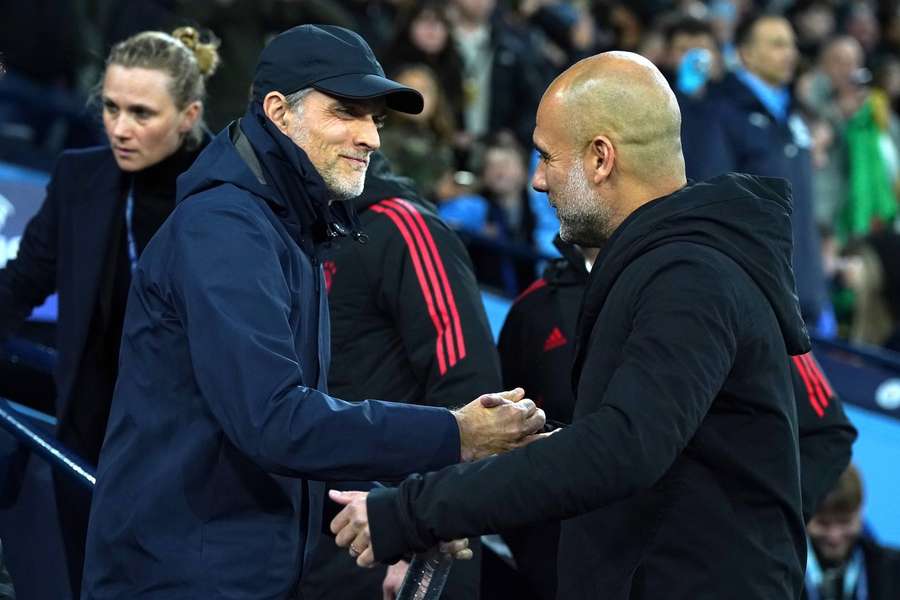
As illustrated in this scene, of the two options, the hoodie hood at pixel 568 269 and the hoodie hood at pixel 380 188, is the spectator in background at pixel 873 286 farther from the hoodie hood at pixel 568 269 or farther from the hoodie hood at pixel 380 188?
the hoodie hood at pixel 380 188

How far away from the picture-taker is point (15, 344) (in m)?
5.05

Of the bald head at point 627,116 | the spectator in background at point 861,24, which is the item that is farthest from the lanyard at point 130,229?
the spectator in background at point 861,24

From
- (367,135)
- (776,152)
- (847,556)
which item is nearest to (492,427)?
(367,135)

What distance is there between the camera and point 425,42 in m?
8.98

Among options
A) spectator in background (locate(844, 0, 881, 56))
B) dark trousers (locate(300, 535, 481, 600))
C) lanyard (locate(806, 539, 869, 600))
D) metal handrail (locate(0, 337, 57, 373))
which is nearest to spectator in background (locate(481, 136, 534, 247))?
lanyard (locate(806, 539, 869, 600))

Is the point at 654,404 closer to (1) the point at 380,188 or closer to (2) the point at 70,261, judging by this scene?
(1) the point at 380,188

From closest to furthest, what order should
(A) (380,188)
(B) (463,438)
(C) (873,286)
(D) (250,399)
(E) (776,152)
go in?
(D) (250,399) → (B) (463,438) → (A) (380,188) → (E) (776,152) → (C) (873,286)

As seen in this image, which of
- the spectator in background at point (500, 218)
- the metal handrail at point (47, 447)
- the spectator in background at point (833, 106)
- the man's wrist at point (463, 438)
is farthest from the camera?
the spectator in background at point (833, 106)

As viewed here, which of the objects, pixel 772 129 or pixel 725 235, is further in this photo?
pixel 772 129

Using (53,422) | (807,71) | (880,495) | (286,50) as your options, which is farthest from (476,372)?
(807,71)

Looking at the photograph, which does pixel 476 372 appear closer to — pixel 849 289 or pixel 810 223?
pixel 810 223

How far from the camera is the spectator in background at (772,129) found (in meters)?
8.19

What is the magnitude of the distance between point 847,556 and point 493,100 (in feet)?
15.9

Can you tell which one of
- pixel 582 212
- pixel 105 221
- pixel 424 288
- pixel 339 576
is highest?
pixel 582 212
